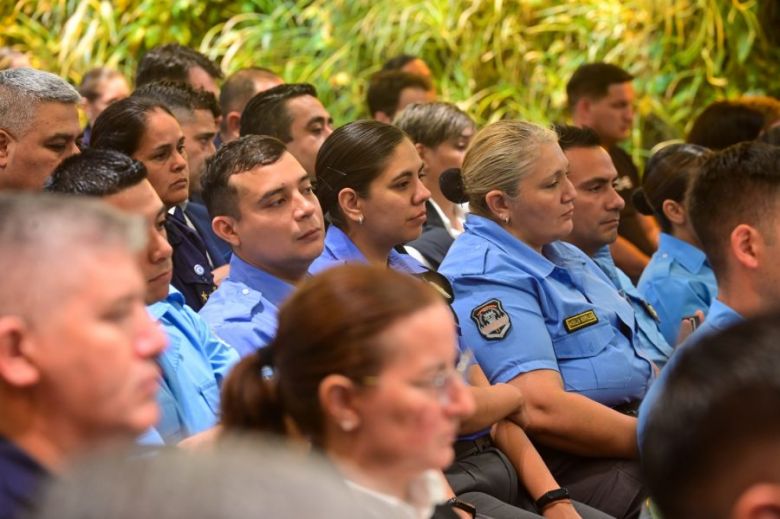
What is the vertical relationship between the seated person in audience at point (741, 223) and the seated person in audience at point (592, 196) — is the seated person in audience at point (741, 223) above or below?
above

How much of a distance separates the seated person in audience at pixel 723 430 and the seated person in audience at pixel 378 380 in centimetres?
33

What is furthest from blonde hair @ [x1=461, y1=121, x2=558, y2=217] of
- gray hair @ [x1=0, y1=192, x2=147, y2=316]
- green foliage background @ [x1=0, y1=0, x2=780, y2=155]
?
green foliage background @ [x1=0, y1=0, x2=780, y2=155]

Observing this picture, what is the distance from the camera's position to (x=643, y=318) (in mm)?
3486

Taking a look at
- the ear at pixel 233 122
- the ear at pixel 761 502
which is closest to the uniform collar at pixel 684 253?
the ear at pixel 233 122

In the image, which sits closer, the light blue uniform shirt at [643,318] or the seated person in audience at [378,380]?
the seated person in audience at [378,380]

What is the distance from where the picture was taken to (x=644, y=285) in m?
3.86

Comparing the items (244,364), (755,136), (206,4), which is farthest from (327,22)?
(244,364)

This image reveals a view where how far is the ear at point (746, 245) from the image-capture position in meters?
2.47

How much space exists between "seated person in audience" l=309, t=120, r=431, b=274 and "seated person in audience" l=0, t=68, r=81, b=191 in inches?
28.3

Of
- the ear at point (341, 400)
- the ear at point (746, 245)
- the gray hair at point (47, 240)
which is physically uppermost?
the gray hair at point (47, 240)

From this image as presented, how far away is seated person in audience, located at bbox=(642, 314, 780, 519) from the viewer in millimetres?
1199

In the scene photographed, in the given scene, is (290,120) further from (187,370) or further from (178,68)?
(187,370)

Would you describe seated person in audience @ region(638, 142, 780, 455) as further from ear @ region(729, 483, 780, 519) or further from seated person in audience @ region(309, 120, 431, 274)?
ear @ region(729, 483, 780, 519)

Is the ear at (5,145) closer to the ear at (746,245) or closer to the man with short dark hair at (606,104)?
the ear at (746,245)
